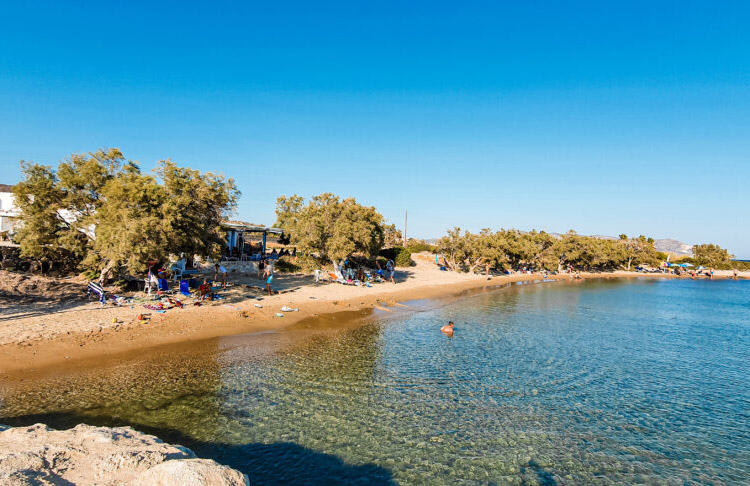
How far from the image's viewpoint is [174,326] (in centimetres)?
1819

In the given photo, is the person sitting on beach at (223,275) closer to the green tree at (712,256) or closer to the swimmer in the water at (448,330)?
the swimmer in the water at (448,330)

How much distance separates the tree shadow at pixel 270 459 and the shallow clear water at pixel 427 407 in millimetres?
41

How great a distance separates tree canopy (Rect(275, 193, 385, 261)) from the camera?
105ft

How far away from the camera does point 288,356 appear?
643 inches

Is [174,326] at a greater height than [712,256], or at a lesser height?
lesser

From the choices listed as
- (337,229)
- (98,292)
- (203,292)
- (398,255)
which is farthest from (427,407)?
(398,255)

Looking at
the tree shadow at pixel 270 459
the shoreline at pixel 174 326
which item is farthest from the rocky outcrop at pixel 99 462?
the shoreline at pixel 174 326

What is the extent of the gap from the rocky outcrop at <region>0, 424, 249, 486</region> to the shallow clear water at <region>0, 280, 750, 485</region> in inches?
125

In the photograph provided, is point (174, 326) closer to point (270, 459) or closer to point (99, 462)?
point (270, 459)

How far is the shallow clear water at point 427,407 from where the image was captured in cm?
923

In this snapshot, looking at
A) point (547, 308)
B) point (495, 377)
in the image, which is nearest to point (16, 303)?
point (495, 377)

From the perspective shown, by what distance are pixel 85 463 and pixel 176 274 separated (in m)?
23.8

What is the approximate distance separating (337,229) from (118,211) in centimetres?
1716

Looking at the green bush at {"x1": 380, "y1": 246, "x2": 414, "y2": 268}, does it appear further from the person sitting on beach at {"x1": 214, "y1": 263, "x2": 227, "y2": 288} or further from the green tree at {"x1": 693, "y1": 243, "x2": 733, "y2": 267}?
the green tree at {"x1": 693, "y1": 243, "x2": 733, "y2": 267}
